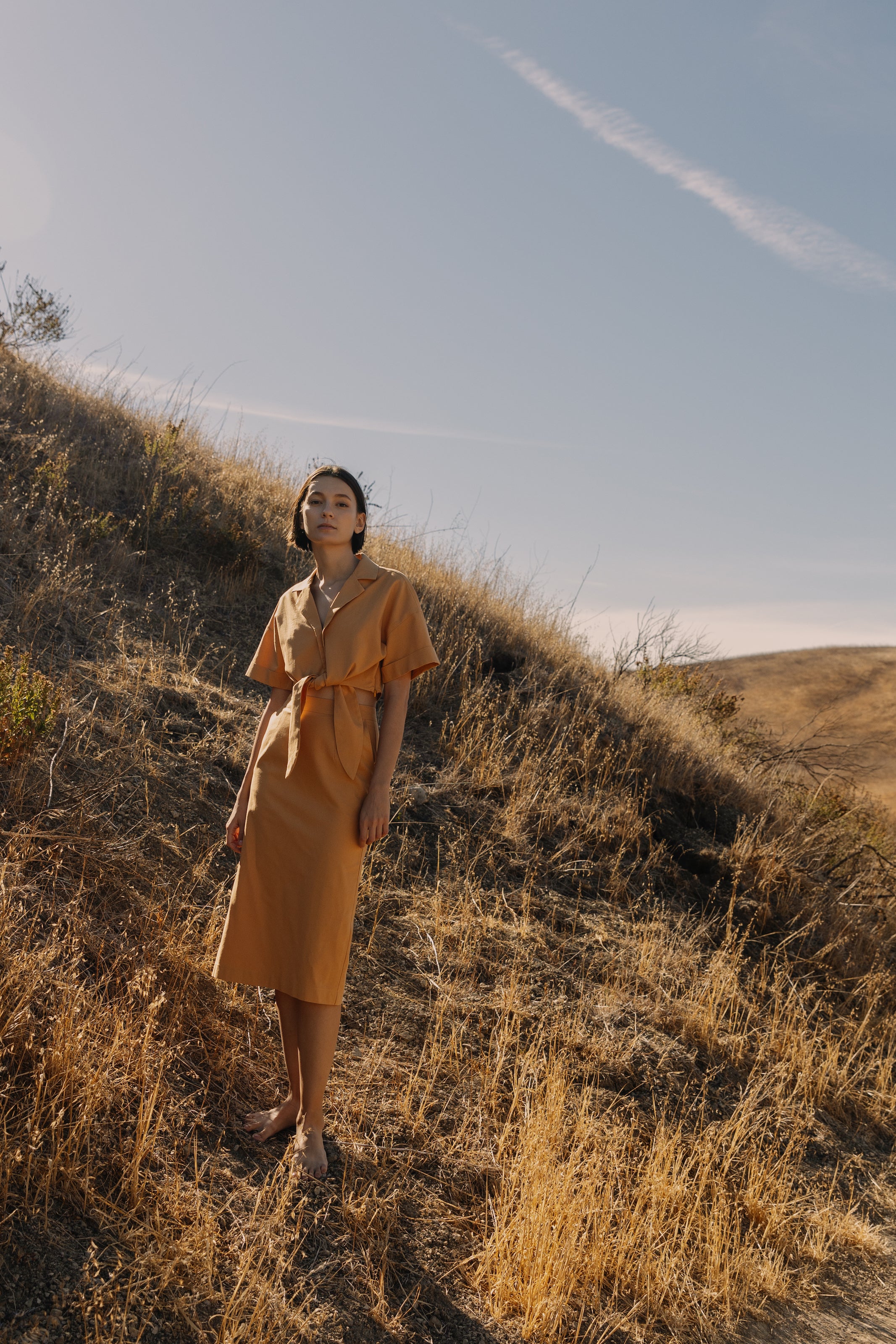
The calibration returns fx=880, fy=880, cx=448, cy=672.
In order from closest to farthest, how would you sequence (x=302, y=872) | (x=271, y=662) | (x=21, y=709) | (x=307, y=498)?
1. (x=302, y=872)
2. (x=307, y=498)
3. (x=271, y=662)
4. (x=21, y=709)

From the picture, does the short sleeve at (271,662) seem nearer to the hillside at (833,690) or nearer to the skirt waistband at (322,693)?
the skirt waistband at (322,693)

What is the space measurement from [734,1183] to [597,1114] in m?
0.70

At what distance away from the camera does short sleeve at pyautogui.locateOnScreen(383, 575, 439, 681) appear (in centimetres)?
288

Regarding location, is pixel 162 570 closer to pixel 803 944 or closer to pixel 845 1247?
pixel 803 944

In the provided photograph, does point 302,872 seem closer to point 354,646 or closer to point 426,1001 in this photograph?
point 354,646

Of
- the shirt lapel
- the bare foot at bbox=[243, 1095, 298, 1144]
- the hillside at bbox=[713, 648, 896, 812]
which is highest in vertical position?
the hillside at bbox=[713, 648, 896, 812]

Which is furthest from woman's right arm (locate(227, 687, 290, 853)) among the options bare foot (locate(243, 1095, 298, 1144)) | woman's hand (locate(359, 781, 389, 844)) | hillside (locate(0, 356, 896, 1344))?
bare foot (locate(243, 1095, 298, 1144))

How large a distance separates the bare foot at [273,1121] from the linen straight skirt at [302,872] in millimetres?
633

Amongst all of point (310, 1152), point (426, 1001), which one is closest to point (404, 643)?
point (310, 1152)

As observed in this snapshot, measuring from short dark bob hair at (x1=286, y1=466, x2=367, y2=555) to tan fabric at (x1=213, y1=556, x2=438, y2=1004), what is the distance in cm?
24

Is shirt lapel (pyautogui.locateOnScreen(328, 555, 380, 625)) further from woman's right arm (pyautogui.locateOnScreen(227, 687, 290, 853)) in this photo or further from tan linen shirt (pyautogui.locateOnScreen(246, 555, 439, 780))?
woman's right arm (pyautogui.locateOnScreen(227, 687, 290, 853))

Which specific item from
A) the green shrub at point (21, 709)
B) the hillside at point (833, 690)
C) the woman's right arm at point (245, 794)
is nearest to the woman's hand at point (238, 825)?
the woman's right arm at point (245, 794)

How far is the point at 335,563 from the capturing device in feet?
9.81

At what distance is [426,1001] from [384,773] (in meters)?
2.21
